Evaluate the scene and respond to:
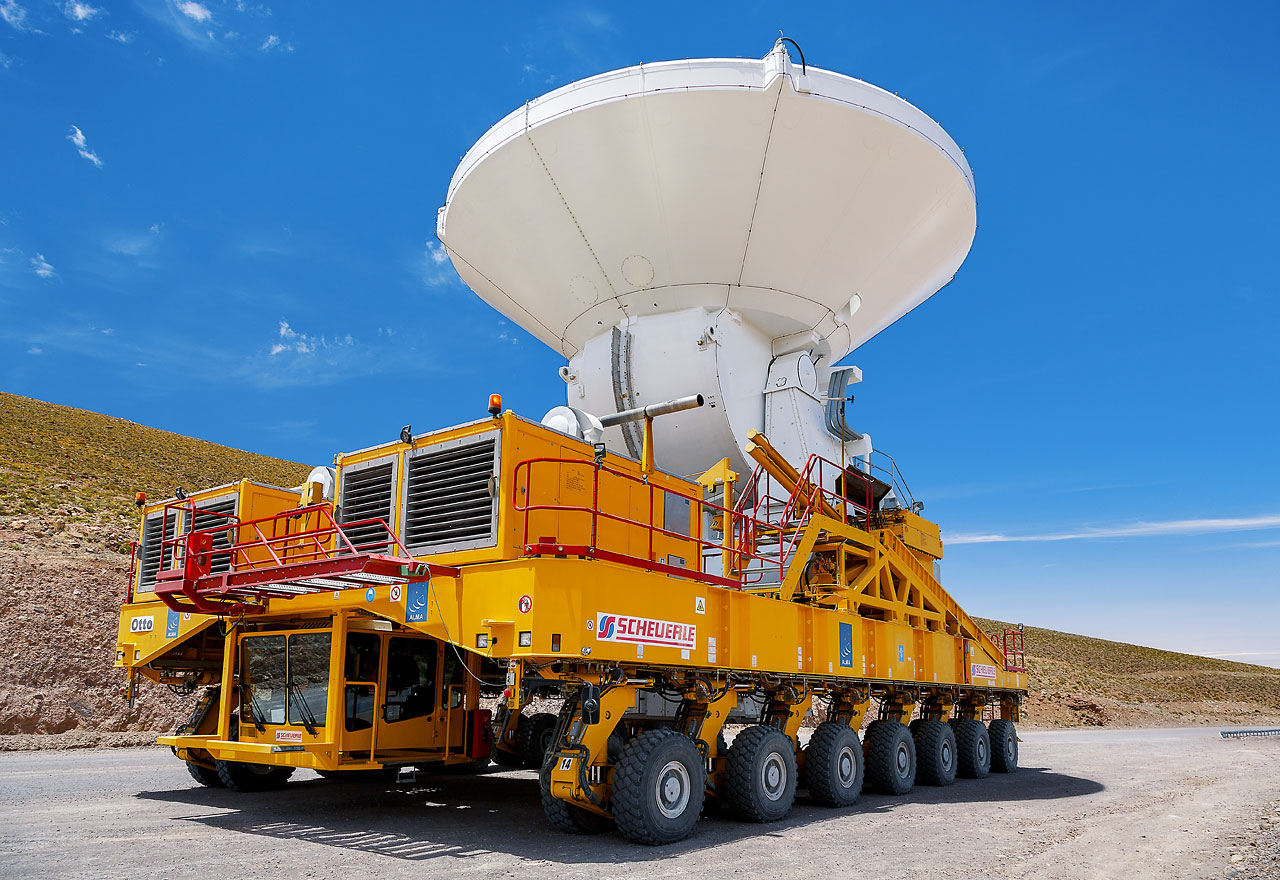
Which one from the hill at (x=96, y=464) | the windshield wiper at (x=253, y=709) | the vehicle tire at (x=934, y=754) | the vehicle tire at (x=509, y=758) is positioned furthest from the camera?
the hill at (x=96, y=464)

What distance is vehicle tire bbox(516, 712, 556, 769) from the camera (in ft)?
43.1

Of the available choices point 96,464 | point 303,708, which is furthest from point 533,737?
point 96,464

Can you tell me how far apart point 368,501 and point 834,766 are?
→ 5.96m

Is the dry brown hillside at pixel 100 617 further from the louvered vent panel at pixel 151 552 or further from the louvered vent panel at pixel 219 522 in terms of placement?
the louvered vent panel at pixel 219 522

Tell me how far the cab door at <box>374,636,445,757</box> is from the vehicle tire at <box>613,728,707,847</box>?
254cm

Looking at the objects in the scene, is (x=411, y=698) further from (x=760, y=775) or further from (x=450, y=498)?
(x=760, y=775)

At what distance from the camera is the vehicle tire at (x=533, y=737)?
13.1m

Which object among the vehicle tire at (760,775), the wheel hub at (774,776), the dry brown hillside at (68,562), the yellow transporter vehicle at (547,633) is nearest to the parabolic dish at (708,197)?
the yellow transporter vehicle at (547,633)

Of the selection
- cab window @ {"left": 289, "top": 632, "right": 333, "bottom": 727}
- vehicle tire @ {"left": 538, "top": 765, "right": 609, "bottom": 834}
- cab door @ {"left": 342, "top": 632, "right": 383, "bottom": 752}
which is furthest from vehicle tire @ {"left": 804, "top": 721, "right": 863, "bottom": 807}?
cab window @ {"left": 289, "top": 632, "right": 333, "bottom": 727}

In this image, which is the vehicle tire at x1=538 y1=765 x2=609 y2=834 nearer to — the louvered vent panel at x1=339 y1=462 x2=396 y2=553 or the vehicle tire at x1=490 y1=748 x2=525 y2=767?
the louvered vent panel at x1=339 y1=462 x2=396 y2=553

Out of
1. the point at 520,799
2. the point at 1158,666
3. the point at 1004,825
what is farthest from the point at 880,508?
the point at 1158,666

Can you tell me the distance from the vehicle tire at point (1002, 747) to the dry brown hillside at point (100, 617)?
16.5 meters

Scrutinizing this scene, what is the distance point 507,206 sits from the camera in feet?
44.4

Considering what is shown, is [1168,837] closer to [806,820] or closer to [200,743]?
[806,820]
